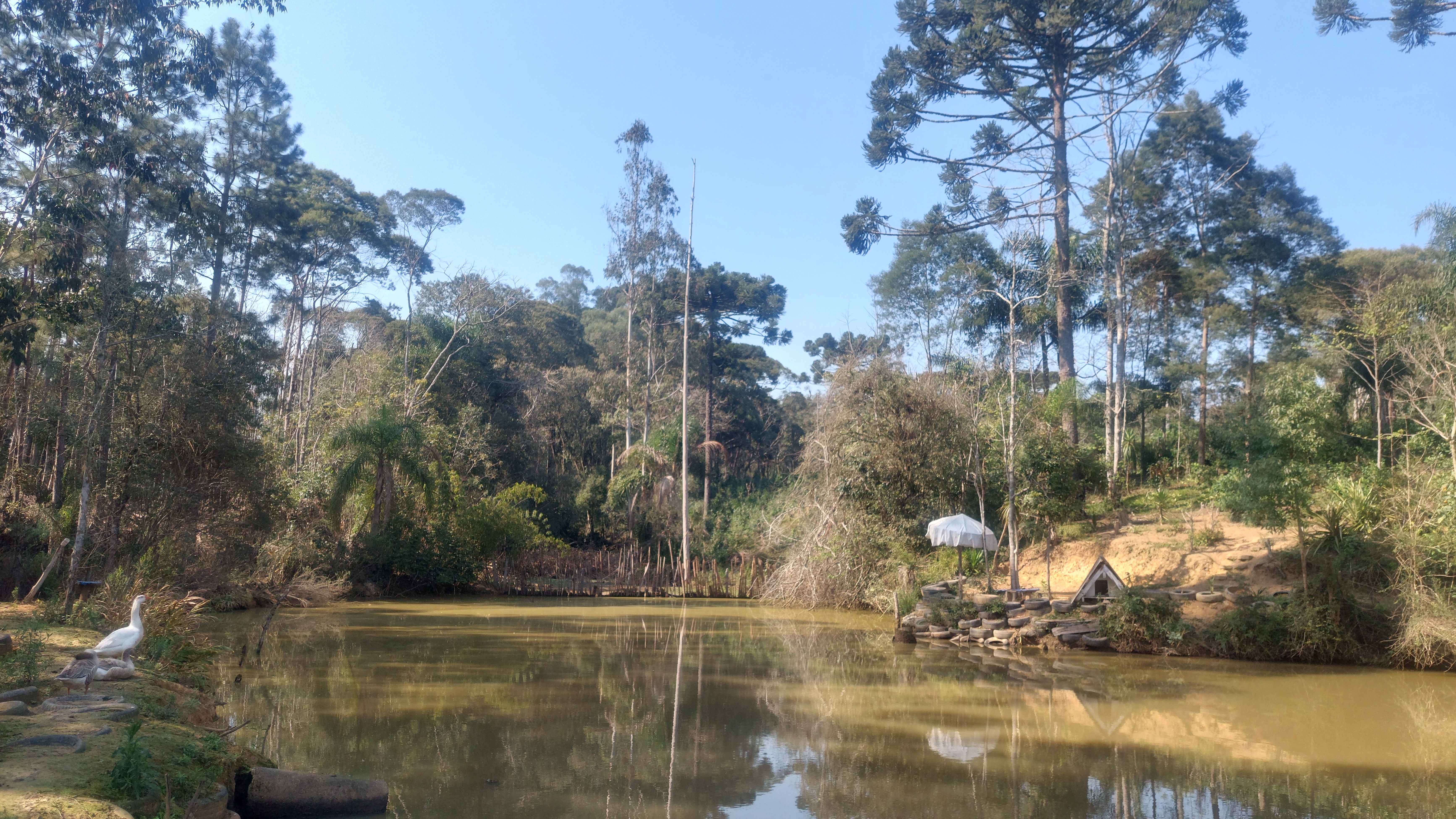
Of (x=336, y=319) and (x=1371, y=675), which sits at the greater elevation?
(x=336, y=319)

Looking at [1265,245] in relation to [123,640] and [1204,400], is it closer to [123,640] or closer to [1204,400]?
[1204,400]

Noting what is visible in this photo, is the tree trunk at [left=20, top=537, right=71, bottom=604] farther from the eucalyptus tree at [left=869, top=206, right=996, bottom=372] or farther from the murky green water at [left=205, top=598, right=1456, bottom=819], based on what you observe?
the eucalyptus tree at [left=869, top=206, right=996, bottom=372]

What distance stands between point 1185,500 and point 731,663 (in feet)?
42.0

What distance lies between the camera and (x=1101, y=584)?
15.1m

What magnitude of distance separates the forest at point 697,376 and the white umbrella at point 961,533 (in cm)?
85

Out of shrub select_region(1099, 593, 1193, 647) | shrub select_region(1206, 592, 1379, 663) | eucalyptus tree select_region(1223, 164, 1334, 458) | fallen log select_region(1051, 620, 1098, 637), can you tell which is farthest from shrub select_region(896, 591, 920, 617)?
eucalyptus tree select_region(1223, 164, 1334, 458)

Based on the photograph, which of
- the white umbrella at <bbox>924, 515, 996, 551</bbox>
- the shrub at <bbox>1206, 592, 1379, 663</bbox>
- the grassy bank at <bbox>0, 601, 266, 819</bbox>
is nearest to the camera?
the grassy bank at <bbox>0, 601, 266, 819</bbox>

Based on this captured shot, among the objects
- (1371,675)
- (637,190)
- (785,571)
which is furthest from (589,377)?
(1371,675)

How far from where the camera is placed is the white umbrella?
15.7m

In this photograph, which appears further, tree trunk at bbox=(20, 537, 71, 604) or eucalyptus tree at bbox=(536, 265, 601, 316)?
eucalyptus tree at bbox=(536, 265, 601, 316)

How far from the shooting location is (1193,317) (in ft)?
96.5

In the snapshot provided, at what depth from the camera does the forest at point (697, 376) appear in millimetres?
12570

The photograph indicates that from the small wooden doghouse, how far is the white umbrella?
71.4 inches

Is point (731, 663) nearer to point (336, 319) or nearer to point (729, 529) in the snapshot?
point (729, 529)
